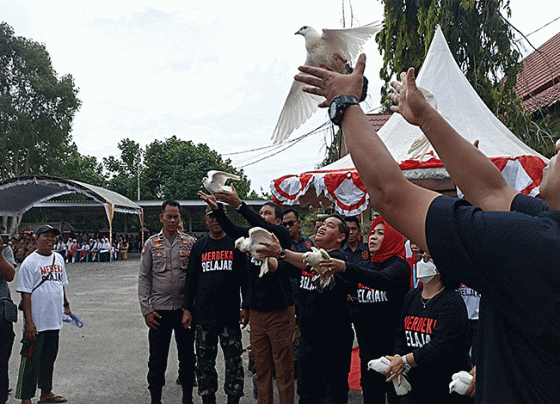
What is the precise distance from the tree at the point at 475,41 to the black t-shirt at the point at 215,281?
23.8ft

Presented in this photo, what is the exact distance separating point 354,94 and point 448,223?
0.48 metres

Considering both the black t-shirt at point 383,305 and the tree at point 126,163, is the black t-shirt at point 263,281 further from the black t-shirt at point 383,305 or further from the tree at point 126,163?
the tree at point 126,163

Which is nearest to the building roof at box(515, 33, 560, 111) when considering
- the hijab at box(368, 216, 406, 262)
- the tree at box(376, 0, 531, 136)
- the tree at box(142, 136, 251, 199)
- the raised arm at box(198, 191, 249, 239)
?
the tree at box(376, 0, 531, 136)

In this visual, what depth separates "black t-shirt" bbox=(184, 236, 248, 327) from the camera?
4.39 metres

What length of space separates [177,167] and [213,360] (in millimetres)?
34613

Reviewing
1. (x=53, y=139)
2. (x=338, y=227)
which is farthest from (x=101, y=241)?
(x=338, y=227)

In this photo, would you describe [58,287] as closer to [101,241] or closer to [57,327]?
[57,327]

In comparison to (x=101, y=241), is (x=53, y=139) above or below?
above

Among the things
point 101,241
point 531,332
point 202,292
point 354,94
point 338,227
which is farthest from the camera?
point 101,241

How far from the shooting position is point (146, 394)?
16.1 feet

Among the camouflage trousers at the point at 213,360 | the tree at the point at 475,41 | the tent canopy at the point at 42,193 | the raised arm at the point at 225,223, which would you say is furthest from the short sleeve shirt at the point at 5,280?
the tent canopy at the point at 42,193

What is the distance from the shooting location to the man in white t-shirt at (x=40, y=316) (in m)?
4.38

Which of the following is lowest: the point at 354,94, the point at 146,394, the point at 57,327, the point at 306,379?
the point at 146,394

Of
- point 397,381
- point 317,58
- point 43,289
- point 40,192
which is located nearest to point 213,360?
point 43,289
